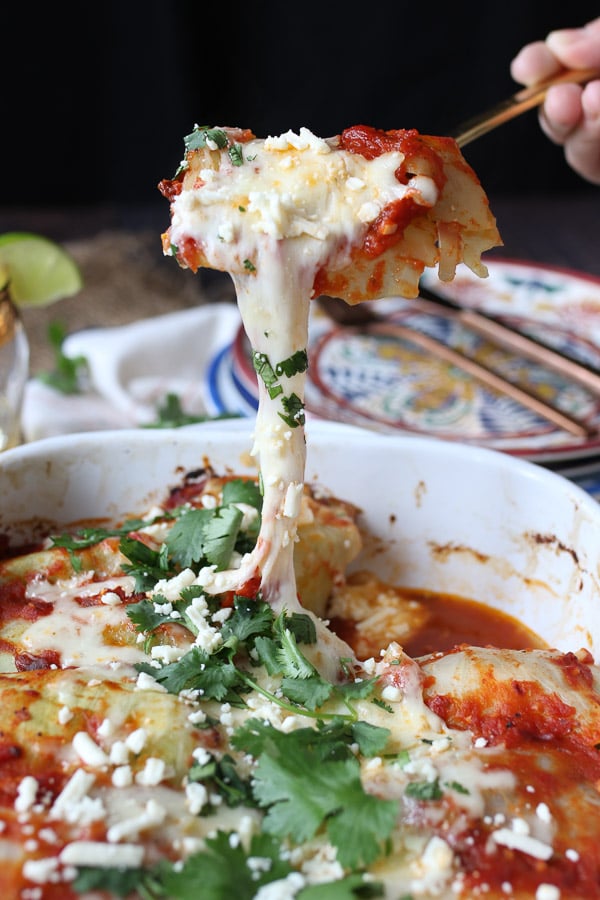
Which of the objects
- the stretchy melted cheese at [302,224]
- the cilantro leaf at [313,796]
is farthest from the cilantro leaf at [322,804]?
the stretchy melted cheese at [302,224]

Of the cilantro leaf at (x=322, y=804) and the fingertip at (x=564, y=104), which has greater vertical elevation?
the fingertip at (x=564, y=104)

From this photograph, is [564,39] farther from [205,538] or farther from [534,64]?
[205,538]

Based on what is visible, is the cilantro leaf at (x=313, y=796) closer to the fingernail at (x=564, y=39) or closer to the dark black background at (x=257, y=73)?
the fingernail at (x=564, y=39)

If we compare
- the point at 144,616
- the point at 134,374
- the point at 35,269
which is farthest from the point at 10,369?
the point at 144,616

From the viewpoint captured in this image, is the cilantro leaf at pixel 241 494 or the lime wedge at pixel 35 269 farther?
the lime wedge at pixel 35 269

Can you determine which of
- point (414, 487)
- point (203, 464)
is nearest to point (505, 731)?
point (414, 487)

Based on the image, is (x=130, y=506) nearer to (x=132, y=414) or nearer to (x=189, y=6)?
(x=132, y=414)

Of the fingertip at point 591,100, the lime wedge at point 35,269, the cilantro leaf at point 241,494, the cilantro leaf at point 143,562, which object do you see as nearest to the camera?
the cilantro leaf at point 143,562
